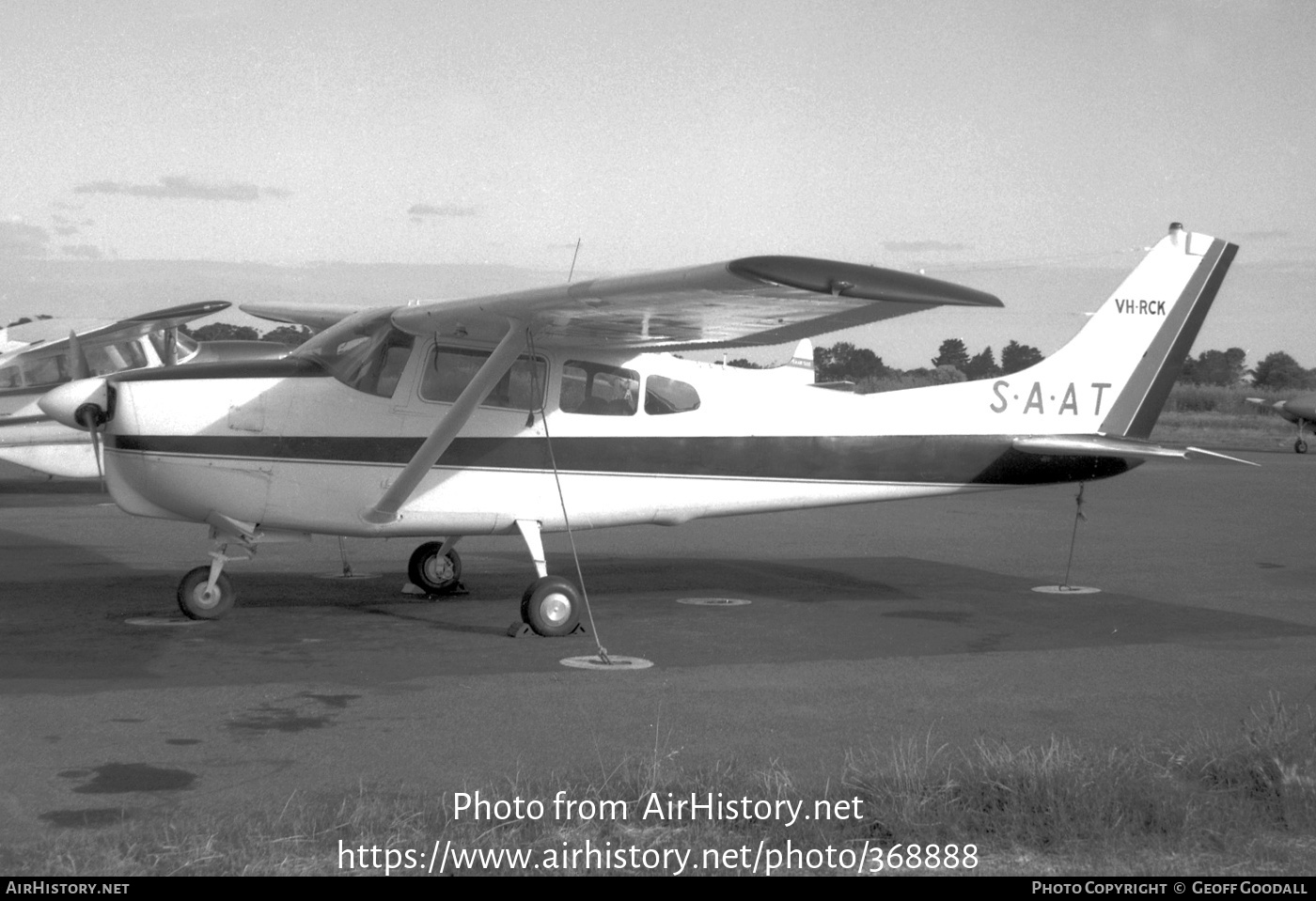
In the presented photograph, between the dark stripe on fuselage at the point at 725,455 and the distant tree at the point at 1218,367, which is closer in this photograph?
the dark stripe on fuselage at the point at 725,455

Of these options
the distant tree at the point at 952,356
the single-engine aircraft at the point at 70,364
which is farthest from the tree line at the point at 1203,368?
the single-engine aircraft at the point at 70,364

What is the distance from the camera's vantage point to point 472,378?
9.47 m

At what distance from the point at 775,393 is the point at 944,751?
5001mm

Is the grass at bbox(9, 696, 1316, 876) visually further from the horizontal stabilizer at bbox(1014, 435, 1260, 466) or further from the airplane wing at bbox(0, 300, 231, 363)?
the airplane wing at bbox(0, 300, 231, 363)

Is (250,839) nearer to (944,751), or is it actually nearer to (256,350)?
(944,751)

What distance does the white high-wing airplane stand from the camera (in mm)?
8852

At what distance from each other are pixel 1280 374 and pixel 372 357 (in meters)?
89.6

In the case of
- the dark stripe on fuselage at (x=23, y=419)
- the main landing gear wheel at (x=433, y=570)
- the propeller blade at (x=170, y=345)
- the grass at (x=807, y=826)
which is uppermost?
the propeller blade at (x=170, y=345)

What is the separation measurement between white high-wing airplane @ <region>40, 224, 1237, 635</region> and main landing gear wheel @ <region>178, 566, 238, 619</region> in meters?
0.01

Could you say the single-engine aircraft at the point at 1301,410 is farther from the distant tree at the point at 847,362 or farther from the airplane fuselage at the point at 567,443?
the airplane fuselage at the point at 567,443

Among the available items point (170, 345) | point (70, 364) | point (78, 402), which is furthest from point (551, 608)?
point (170, 345)

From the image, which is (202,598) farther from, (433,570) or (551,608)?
(551,608)

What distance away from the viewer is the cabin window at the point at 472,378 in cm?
943

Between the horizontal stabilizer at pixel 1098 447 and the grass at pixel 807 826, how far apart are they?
5475 mm
